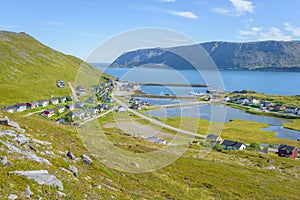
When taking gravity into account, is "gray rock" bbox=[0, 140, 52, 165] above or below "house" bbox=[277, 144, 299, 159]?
above

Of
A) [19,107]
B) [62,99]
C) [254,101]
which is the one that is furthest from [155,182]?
[254,101]

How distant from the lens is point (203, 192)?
22891 millimetres

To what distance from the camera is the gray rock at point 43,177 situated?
471 inches

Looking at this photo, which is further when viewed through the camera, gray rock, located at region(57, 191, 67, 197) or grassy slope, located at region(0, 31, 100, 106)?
grassy slope, located at region(0, 31, 100, 106)

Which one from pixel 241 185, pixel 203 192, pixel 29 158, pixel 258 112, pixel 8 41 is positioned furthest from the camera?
pixel 8 41

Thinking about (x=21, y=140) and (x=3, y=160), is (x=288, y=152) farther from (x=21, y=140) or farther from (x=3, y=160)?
(x=3, y=160)

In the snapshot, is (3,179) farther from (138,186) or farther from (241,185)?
(241,185)

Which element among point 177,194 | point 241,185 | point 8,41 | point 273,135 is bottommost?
point 273,135

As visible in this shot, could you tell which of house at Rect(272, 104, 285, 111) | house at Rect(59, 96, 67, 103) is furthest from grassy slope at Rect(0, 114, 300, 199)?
house at Rect(272, 104, 285, 111)

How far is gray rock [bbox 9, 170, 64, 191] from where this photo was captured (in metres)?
12.0

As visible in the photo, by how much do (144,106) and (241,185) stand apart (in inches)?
4205

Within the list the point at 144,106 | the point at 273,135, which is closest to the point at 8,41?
the point at 144,106

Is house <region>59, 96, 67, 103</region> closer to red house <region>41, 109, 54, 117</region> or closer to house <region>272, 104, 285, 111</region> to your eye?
red house <region>41, 109, 54, 117</region>

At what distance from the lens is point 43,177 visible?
12.4 metres
